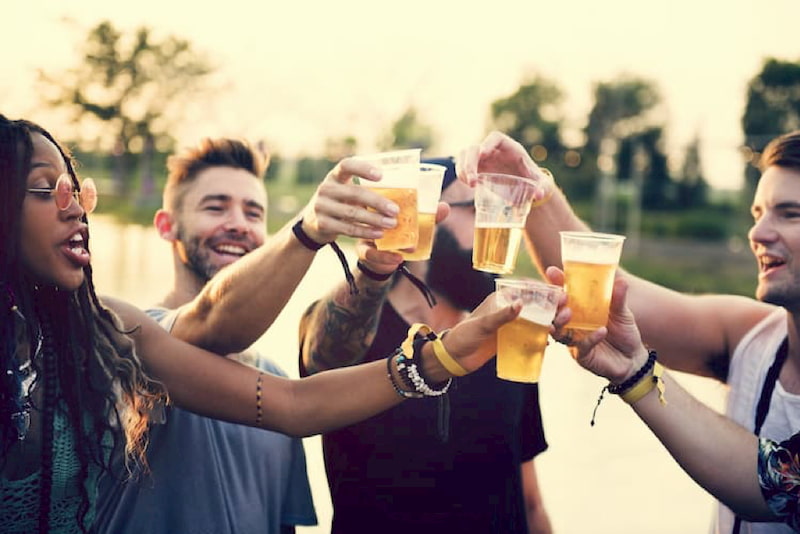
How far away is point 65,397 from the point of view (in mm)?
2510

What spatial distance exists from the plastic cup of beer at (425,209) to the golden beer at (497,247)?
0.17 metres

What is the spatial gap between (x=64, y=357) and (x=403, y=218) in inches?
48.5

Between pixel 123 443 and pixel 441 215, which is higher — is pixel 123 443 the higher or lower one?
the lower one

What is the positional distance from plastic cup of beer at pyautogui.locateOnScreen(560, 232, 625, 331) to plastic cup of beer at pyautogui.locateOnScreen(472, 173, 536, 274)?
0.19m

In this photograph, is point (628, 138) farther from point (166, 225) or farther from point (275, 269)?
point (275, 269)

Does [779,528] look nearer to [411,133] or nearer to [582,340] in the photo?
[582,340]

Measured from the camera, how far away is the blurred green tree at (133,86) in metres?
29.6

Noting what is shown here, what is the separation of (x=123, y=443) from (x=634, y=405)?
1.73m

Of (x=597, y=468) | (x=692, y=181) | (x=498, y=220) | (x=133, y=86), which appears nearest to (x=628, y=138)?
(x=692, y=181)

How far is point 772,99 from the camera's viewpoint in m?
41.2

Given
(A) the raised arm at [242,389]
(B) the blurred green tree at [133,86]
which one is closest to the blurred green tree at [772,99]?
(B) the blurred green tree at [133,86]

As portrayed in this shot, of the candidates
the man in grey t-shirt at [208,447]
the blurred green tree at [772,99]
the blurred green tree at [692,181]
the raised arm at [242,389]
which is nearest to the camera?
the raised arm at [242,389]

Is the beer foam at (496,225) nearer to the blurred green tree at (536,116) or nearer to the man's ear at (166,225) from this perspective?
the man's ear at (166,225)

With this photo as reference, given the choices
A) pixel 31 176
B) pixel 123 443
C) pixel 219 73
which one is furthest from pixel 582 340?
pixel 219 73
